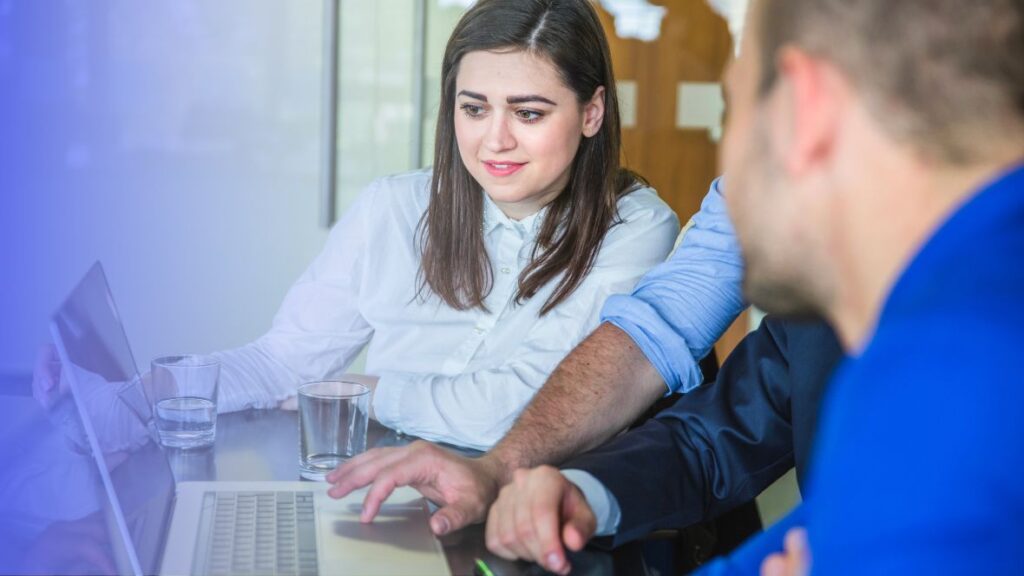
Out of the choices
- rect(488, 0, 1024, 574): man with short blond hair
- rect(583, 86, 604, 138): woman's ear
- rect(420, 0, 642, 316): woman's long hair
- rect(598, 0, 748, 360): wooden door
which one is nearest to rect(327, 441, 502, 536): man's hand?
rect(488, 0, 1024, 574): man with short blond hair

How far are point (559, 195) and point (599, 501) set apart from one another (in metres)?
0.88

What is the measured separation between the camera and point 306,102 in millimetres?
3783

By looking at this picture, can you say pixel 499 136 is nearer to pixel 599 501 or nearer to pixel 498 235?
pixel 498 235

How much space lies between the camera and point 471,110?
1.90 metres

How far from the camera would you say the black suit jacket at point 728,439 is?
126 cm

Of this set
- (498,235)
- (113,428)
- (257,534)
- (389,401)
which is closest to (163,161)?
(498,235)

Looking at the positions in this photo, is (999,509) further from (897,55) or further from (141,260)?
(141,260)

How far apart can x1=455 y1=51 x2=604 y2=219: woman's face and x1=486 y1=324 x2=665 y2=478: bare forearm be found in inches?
15.2

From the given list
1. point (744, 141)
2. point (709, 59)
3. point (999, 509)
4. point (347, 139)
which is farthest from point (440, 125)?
point (709, 59)

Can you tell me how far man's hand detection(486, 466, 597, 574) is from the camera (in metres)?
1.07

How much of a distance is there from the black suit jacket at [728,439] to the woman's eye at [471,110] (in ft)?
2.19

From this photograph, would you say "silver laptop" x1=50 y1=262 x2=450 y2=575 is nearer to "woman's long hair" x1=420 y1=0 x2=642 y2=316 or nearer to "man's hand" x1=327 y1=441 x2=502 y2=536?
"man's hand" x1=327 y1=441 x2=502 y2=536

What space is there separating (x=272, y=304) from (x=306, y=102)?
0.67 meters

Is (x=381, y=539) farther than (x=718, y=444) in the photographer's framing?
No
